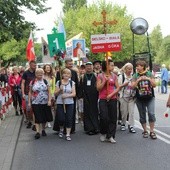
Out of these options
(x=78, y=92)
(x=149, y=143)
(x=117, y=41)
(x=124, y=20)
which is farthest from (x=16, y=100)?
(x=124, y=20)

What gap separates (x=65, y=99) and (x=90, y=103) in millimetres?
842

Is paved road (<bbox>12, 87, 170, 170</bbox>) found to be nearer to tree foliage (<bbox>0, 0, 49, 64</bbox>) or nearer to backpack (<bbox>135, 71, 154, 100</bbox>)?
backpack (<bbox>135, 71, 154, 100</bbox>)

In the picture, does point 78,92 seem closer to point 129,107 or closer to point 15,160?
point 129,107

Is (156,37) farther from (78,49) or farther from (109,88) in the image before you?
(109,88)

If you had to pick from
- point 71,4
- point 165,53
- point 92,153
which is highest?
point 71,4

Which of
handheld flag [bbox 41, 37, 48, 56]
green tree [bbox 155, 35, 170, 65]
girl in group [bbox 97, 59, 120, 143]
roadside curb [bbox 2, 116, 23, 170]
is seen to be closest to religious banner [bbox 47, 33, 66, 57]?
roadside curb [bbox 2, 116, 23, 170]

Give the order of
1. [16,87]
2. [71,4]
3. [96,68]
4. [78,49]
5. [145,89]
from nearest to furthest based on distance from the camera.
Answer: [145,89], [96,68], [16,87], [78,49], [71,4]

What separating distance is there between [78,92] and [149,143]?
2.54 m

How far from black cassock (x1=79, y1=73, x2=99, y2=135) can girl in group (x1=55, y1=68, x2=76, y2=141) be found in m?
0.65

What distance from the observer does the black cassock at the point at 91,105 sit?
10867 mm

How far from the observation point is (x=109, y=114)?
31.4ft

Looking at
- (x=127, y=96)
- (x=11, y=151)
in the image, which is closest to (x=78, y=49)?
(x=127, y=96)

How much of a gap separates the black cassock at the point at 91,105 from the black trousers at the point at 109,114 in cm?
130

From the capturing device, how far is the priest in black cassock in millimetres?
10867
